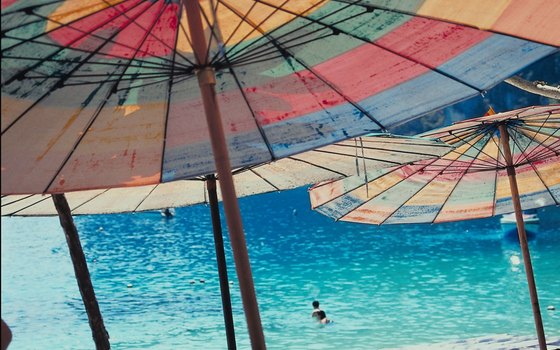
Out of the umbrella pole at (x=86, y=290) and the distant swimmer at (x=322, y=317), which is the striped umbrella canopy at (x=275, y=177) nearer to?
the umbrella pole at (x=86, y=290)

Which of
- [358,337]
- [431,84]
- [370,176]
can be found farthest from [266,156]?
[358,337]

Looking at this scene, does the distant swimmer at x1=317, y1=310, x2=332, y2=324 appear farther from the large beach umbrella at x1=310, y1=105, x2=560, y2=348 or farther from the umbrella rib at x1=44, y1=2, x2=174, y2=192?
the umbrella rib at x1=44, y1=2, x2=174, y2=192

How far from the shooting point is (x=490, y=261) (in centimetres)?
2352

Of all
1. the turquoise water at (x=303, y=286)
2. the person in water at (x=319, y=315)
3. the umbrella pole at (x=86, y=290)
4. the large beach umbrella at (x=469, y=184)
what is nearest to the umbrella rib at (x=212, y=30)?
the large beach umbrella at (x=469, y=184)

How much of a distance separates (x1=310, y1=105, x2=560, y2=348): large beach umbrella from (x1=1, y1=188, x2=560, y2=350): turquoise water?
26.7 ft

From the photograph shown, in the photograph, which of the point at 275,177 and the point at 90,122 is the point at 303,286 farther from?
the point at 90,122

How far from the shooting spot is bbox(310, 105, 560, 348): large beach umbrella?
7395mm

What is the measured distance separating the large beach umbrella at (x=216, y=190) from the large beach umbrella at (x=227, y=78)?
5.20 ft

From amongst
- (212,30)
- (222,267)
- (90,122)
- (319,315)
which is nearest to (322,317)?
(319,315)

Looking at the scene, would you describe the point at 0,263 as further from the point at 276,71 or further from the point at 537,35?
the point at 537,35

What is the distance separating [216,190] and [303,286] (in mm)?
16526

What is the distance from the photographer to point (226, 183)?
11.4 ft

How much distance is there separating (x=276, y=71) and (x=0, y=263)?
2.69m

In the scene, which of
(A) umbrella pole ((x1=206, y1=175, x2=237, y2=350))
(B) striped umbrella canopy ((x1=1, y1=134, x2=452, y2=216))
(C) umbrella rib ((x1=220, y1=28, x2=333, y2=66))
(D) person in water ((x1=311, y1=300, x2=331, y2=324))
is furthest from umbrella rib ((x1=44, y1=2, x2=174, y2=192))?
(D) person in water ((x1=311, y1=300, x2=331, y2=324))
